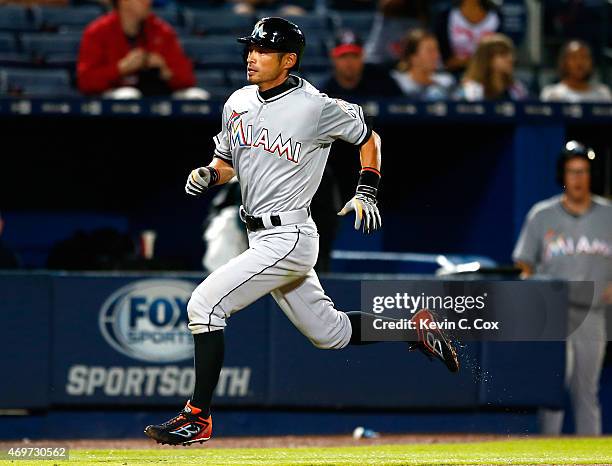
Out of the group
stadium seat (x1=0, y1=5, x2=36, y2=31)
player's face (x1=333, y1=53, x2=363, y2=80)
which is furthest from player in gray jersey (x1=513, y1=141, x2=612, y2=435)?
stadium seat (x1=0, y1=5, x2=36, y2=31)

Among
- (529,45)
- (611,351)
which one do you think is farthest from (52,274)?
(529,45)

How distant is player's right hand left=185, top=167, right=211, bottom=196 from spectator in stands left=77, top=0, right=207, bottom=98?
3144 mm

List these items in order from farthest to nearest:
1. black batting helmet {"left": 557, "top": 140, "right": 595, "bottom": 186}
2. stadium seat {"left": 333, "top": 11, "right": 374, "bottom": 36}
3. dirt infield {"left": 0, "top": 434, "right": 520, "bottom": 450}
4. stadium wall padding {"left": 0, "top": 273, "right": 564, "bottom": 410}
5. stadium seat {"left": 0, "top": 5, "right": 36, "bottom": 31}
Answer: stadium seat {"left": 333, "top": 11, "right": 374, "bottom": 36} < stadium seat {"left": 0, "top": 5, "right": 36, "bottom": 31} < black batting helmet {"left": 557, "top": 140, "right": 595, "bottom": 186} < stadium wall padding {"left": 0, "top": 273, "right": 564, "bottom": 410} < dirt infield {"left": 0, "top": 434, "right": 520, "bottom": 450}

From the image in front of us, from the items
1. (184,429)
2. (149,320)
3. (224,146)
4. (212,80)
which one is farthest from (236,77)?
(184,429)

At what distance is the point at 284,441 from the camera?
7.73 m

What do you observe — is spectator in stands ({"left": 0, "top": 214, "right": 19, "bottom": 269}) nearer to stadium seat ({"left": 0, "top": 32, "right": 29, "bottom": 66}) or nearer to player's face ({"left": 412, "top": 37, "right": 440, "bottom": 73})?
stadium seat ({"left": 0, "top": 32, "right": 29, "bottom": 66})

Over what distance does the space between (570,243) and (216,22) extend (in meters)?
3.66

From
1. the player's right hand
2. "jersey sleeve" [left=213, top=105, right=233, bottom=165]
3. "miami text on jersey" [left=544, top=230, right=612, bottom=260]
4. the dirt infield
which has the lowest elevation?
the dirt infield

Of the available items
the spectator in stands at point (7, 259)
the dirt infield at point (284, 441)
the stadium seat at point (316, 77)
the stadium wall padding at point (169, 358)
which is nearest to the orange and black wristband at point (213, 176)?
the dirt infield at point (284, 441)

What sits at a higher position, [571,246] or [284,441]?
[571,246]

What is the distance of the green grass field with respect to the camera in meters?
5.65

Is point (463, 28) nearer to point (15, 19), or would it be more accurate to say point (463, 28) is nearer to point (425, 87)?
point (425, 87)

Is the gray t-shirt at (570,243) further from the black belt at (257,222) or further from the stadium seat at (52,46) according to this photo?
the stadium seat at (52,46)

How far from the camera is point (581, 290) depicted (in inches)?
321
